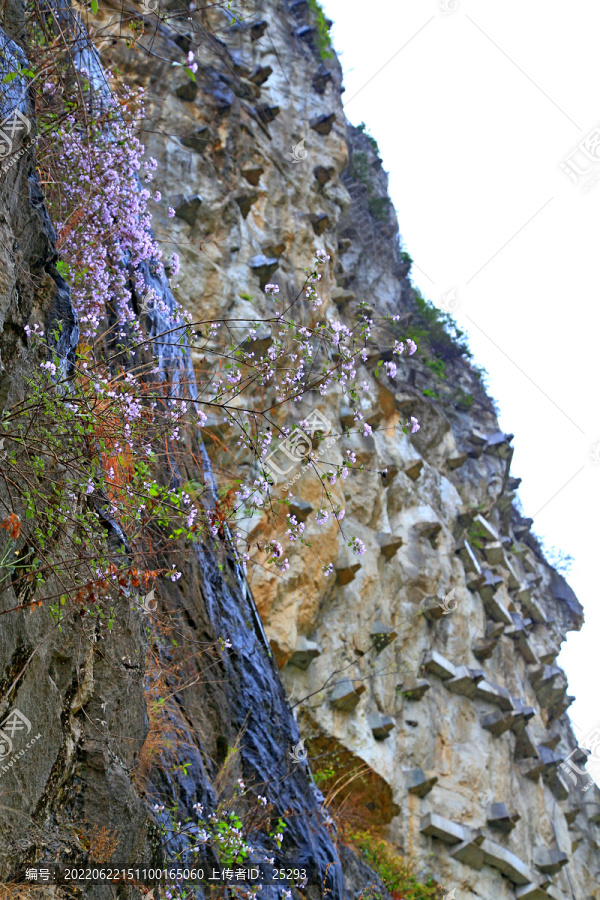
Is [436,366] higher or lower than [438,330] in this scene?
lower

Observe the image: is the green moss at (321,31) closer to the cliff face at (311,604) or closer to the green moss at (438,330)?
the cliff face at (311,604)

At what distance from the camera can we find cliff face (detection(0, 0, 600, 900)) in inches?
160

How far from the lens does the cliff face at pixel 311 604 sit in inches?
160

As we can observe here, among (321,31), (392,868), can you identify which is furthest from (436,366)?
(392,868)

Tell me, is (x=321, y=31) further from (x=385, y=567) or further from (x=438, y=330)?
(x=385, y=567)

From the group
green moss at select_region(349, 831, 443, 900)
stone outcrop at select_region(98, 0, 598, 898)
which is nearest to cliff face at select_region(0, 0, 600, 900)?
stone outcrop at select_region(98, 0, 598, 898)

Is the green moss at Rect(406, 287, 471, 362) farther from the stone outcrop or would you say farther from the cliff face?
the stone outcrop

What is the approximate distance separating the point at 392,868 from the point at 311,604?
319 cm

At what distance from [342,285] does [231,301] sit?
4.82 metres

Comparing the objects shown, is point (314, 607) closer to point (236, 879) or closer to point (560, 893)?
point (236, 879)

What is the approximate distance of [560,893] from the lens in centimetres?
1187

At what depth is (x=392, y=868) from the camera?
9.20 m

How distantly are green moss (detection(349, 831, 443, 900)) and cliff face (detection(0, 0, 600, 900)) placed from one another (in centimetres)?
31

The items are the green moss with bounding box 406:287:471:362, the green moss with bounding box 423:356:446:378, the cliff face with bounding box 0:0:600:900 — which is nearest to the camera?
the cliff face with bounding box 0:0:600:900
